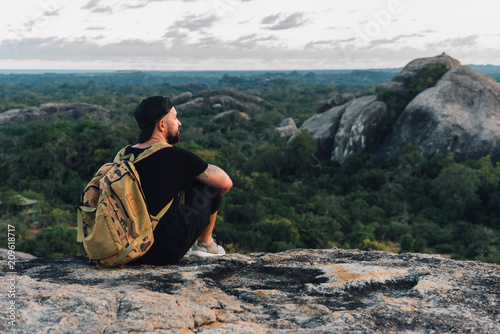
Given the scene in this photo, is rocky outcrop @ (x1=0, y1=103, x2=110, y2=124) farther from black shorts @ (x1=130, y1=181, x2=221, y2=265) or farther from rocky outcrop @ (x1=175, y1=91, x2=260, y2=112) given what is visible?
black shorts @ (x1=130, y1=181, x2=221, y2=265)

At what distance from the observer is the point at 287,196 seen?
1766 cm

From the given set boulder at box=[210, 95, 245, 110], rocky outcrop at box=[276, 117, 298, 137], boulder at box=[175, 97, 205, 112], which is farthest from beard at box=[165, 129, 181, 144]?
boulder at box=[210, 95, 245, 110]

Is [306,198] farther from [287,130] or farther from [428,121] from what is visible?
[287,130]

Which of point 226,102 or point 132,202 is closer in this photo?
point 132,202

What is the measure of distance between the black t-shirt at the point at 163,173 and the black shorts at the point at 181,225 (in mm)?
116

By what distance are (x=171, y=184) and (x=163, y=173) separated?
8cm

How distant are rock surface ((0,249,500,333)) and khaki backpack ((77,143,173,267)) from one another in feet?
0.38

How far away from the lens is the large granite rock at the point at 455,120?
18703mm

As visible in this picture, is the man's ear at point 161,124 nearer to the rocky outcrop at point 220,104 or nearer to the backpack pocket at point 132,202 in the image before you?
the backpack pocket at point 132,202

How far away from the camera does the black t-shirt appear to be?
2.46m

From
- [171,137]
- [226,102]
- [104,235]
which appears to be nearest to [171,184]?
[171,137]

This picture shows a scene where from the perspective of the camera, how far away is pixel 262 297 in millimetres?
2043

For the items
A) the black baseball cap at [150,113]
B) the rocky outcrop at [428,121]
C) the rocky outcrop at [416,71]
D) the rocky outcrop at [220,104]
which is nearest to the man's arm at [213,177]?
the black baseball cap at [150,113]

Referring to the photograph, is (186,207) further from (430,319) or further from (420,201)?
(420,201)
